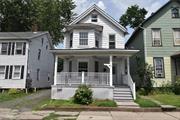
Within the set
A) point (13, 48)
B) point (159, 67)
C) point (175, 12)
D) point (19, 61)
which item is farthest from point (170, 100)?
point (13, 48)

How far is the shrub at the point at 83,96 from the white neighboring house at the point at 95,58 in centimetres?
154

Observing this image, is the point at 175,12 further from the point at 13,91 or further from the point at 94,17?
the point at 13,91

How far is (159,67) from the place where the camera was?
23594 mm

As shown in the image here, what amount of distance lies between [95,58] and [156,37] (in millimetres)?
7309

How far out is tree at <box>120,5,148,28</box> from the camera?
48744mm

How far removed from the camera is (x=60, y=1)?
4722cm

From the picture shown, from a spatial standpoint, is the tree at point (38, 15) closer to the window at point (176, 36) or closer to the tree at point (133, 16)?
the tree at point (133, 16)

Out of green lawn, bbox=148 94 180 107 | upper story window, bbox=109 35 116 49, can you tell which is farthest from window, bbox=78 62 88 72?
green lawn, bbox=148 94 180 107

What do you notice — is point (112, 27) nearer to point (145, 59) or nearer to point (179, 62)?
point (145, 59)

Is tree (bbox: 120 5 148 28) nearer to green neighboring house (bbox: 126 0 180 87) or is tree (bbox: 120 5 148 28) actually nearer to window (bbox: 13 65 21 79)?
green neighboring house (bbox: 126 0 180 87)

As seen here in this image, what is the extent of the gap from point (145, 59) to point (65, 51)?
30.0ft

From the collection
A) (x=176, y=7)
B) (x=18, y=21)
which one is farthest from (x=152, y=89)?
(x=18, y=21)

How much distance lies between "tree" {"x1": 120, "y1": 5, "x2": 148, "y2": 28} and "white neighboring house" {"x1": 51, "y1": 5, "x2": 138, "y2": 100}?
25471 mm

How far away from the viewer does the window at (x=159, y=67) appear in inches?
920
